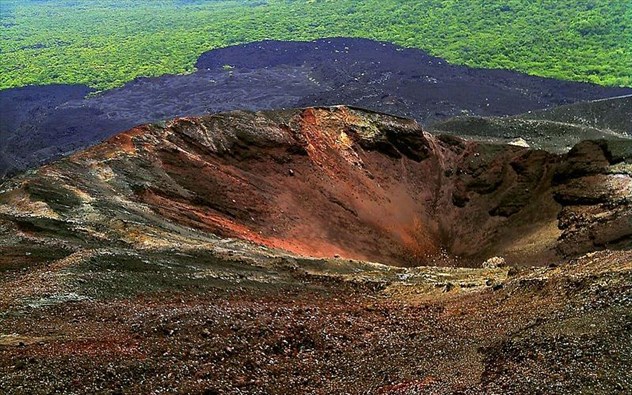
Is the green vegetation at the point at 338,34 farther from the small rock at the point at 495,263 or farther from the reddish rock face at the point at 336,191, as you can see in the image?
the small rock at the point at 495,263

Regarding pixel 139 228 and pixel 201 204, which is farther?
pixel 201 204

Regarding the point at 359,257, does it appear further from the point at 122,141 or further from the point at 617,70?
the point at 617,70

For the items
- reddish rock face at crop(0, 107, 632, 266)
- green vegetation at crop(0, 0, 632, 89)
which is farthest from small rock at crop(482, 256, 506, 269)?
green vegetation at crop(0, 0, 632, 89)

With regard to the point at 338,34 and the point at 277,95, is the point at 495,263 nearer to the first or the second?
the point at 277,95

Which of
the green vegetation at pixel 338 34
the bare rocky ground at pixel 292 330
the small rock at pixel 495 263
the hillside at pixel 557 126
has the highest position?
the green vegetation at pixel 338 34

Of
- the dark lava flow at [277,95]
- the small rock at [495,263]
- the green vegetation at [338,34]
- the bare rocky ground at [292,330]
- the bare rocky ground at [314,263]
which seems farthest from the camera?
the green vegetation at [338,34]

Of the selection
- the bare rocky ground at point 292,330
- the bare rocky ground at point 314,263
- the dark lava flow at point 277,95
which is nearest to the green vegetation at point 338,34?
the dark lava flow at point 277,95

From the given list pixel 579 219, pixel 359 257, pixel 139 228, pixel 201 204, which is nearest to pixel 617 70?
pixel 579 219
